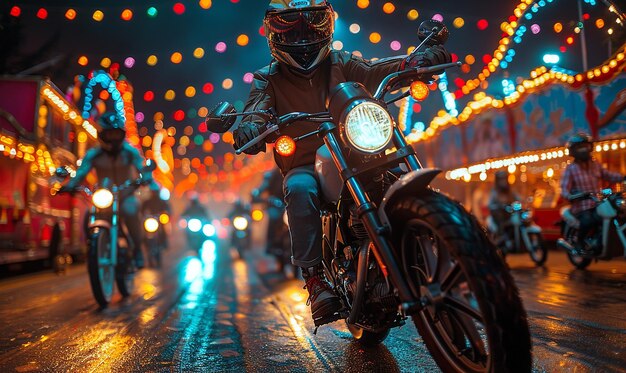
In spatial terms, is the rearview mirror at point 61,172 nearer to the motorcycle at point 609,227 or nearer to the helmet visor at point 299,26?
the helmet visor at point 299,26

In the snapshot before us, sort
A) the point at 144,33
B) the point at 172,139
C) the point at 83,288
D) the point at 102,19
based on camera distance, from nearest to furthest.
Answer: the point at 83,288
the point at 102,19
the point at 144,33
the point at 172,139

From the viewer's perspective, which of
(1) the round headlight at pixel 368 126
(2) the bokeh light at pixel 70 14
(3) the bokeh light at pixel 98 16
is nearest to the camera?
(1) the round headlight at pixel 368 126

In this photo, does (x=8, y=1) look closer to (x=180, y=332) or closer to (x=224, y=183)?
(x=180, y=332)

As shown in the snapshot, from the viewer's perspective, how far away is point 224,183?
71.8 metres

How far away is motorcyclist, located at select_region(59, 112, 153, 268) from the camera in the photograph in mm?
7094

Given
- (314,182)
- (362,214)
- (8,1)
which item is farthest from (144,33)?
(362,214)

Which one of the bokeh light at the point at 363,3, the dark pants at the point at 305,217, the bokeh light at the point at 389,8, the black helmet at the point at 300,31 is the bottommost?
the dark pants at the point at 305,217

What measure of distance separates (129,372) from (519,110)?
48.6 feet

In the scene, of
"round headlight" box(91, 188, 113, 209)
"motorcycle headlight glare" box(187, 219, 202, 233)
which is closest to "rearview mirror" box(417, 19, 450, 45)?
"round headlight" box(91, 188, 113, 209)

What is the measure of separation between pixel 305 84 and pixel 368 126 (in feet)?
3.89

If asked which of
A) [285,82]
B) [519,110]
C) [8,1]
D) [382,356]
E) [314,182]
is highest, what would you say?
[8,1]

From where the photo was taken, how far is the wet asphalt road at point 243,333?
3.22 metres

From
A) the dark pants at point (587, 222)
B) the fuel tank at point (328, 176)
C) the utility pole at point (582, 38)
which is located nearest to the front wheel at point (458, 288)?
the fuel tank at point (328, 176)

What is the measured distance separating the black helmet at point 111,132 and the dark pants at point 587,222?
21.0 feet
